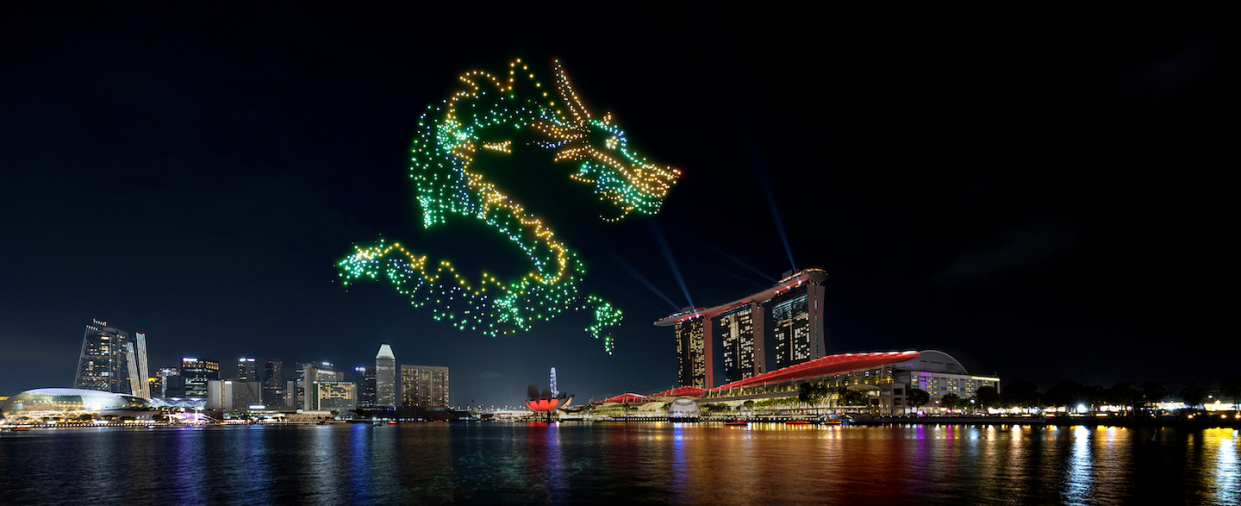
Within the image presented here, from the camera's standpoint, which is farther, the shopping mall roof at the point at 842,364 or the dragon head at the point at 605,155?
the shopping mall roof at the point at 842,364

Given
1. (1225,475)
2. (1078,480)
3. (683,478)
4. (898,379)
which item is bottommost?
(898,379)

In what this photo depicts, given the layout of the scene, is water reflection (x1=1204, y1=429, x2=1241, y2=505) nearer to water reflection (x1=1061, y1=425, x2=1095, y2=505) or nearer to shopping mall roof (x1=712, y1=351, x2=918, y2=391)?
water reflection (x1=1061, y1=425, x2=1095, y2=505)

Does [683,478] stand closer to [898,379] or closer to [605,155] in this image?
[605,155]

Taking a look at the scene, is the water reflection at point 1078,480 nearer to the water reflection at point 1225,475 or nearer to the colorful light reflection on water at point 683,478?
the colorful light reflection on water at point 683,478

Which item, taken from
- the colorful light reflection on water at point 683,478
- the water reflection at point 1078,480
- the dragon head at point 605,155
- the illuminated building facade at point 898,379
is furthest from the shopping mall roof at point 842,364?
the dragon head at point 605,155

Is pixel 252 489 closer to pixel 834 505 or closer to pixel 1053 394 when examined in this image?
pixel 834 505

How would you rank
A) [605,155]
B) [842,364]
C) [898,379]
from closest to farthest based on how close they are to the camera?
[605,155] < [898,379] < [842,364]

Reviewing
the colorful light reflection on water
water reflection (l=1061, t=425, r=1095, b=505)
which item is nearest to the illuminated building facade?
the colorful light reflection on water

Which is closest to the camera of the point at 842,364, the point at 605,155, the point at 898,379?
the point at 605,155

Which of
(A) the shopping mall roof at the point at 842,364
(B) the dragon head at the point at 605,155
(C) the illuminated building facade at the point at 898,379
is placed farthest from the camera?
(A) the shopping mall roof at the point at 842,364

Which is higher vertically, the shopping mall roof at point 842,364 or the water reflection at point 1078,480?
the water reflection at point 1078,480

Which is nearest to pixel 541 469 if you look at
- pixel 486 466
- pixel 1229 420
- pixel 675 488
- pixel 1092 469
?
pixel 486 466

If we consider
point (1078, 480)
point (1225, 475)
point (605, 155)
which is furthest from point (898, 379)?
point (605, 155)
